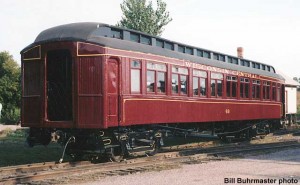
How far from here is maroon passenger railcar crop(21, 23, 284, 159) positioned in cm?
1129

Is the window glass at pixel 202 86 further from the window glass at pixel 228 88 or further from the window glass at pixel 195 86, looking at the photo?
the window glass at pixel 228 88

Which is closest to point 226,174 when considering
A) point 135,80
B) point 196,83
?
point 135,80

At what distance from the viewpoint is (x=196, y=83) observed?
1543 cm

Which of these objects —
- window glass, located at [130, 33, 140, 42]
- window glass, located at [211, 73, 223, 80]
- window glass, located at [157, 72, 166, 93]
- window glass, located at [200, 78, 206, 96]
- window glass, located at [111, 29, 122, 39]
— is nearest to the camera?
window glass, located at [111, 29, 122, 39]

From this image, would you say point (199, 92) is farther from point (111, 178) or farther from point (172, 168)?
point (111, 178)

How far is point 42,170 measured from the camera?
424 inches

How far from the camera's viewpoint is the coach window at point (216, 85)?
652 inches

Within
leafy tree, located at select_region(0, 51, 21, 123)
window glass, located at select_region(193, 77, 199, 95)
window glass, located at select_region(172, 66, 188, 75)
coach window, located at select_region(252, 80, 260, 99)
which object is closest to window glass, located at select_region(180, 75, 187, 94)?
window glass, located at select_region(172, 66, 188, 75)

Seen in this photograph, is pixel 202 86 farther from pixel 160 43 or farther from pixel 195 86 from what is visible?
pixel 160 43

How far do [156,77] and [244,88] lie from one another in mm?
7504

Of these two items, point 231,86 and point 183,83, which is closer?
point 183,83

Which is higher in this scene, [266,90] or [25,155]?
[266,90]

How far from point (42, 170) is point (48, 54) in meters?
3.40

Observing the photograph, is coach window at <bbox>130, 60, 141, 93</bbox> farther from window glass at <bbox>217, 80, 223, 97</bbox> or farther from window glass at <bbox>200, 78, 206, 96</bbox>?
window glass at <bbox>217, 80, 223, 97</bbox>
